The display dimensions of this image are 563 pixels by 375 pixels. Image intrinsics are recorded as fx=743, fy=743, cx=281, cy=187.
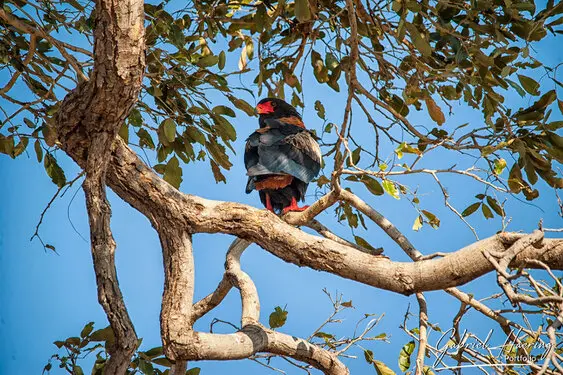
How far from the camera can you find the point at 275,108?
3.65m

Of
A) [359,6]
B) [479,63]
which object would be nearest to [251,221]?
[479,63]

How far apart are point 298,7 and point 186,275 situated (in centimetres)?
94

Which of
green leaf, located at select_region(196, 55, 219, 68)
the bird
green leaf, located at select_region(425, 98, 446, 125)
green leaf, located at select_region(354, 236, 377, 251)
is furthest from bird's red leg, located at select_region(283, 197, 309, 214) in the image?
green leaf, located at select_region(196, 55, 219, 68)

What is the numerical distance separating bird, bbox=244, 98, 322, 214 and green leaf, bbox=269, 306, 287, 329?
429 mm

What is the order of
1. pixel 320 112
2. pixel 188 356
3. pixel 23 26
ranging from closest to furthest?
pixel 188 356, pixel 23 26, pixel 320 112

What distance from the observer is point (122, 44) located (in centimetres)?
210

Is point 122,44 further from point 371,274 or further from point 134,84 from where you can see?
point 371,274

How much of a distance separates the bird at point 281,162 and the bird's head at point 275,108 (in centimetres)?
10

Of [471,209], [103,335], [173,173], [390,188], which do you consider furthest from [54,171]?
[471,209]

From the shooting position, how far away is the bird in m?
3.17

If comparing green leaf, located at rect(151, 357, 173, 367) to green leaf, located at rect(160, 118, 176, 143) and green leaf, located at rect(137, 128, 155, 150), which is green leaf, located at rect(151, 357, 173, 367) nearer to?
green leaf, located at rect(160, 118, 176, 143)

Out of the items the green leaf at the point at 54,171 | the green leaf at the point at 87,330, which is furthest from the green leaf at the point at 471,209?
the green leaf at the point at 54,171

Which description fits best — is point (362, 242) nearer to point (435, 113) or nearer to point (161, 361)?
point (435, 113)

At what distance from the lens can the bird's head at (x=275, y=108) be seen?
364 centimetres
